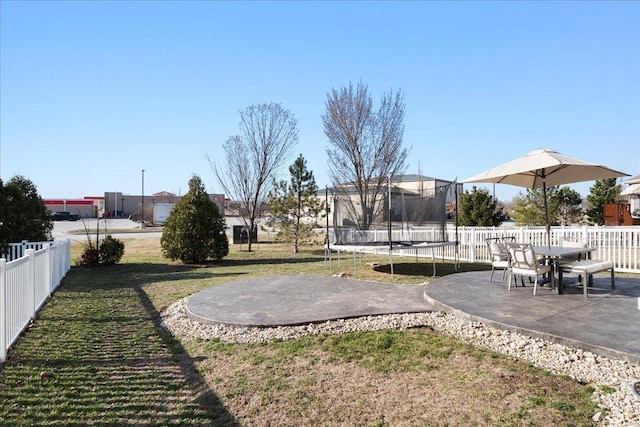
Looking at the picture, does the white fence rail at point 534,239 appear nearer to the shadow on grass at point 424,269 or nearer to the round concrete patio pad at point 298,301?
the shadow on grass at point 424,269

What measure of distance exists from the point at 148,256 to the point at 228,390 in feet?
46.3

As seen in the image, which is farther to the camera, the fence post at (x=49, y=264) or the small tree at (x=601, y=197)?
the small tree at (x=601, y=197)

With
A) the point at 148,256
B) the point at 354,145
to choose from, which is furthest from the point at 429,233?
the point at 148,256

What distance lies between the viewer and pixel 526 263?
20.9ft

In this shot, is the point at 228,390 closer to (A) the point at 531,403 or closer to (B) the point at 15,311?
(A) the point at 531,403

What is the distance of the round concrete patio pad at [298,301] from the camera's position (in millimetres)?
5648

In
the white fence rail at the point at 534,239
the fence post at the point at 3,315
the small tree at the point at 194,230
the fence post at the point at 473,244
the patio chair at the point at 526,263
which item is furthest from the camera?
the small tree at the point at 194,230

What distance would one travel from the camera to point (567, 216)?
21719 mm

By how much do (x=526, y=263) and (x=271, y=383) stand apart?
471 centimetres

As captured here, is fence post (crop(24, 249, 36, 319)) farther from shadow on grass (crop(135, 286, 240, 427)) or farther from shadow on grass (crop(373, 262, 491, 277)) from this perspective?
shadow on grass (crop(373, 262, 491, 277))

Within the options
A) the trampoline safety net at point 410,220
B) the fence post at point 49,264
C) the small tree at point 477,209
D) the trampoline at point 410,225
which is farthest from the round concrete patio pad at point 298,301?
the small tree at point 477,209

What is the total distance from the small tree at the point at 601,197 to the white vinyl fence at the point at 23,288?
2372cm

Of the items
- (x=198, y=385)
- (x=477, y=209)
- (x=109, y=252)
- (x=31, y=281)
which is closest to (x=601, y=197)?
(x=477, y=209)

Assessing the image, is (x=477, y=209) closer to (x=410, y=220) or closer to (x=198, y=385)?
(x=410, y=220)
